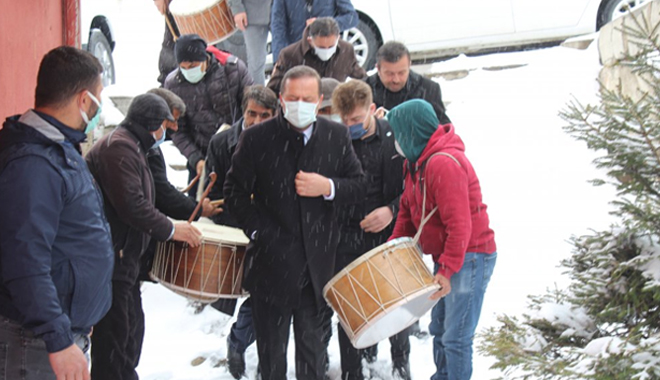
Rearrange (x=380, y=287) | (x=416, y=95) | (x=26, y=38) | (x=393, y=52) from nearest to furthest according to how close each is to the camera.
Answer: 1. (x=380, y=287)
2. (x=26, y=38)
3. (x=393, y=52)
4. (x=416, y=95)

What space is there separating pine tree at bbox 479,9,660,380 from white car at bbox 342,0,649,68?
7.49 metres

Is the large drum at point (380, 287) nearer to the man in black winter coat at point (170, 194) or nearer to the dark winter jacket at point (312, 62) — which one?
the man in black winter coat at point (170, 194)

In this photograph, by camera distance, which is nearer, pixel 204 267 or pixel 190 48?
pixel 204 267

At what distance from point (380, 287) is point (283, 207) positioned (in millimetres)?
793

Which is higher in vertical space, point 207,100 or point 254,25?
point 254,25

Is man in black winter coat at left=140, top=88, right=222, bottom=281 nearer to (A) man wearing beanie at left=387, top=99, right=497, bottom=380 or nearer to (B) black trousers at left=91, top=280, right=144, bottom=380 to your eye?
(B) black trousers at left=91, top=280, right=144, bottom=380

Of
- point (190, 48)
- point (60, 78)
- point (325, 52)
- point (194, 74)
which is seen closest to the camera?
point (60, 78)

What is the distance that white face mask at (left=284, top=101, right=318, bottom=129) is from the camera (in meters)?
4.09

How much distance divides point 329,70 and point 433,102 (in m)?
1.06

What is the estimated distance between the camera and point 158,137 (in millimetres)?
4359

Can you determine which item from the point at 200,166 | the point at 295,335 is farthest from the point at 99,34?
the point at 295,335

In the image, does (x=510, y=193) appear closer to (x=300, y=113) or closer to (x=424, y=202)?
(x=424, y=202)

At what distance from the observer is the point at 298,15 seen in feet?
23.7

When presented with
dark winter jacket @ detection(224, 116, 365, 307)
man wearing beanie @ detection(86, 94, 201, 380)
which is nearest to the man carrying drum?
dark winter jacket @ detection(224, 116, 365, 307)
